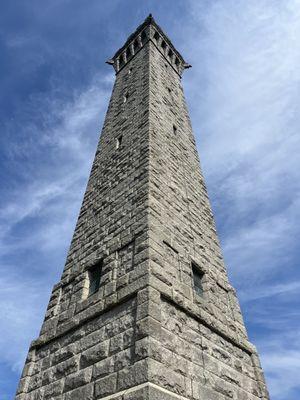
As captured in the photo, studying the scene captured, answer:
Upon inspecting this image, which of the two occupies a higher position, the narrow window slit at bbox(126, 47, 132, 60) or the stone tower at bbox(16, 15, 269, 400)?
the narrow window slit at bbox(126, 47, 132, 60)

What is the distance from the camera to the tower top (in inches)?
608

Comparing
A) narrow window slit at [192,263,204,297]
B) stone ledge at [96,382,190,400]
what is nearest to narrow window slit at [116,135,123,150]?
narrow window slit at [192,263,204,297]

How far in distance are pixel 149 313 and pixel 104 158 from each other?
6304mm

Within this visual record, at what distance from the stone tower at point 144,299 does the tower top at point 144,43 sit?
6.90 m

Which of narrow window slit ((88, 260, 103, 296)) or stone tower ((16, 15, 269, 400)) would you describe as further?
narrow window slit ((88, 260, 103, 296))

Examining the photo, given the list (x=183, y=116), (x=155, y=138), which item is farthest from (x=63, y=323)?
(x=183, y=116)

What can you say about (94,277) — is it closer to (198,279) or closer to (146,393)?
(198,279)

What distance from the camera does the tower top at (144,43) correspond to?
15453 millimetres

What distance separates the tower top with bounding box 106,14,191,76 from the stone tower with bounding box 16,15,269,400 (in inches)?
272

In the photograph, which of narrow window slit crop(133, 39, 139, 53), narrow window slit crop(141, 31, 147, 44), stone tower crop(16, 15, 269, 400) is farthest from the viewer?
narrow window slit crop(133, 39, 139, 53)

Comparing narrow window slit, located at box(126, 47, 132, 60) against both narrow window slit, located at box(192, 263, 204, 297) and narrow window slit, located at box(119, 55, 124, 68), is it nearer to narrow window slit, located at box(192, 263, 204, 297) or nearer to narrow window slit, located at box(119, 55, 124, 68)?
narrow window slit, located at box(119, 55, 124, 68)

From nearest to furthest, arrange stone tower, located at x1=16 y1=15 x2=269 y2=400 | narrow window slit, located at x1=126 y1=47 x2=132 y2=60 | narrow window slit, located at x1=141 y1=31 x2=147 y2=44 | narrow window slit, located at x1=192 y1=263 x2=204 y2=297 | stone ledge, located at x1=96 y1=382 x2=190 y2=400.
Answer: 1. stone ledge, located at x1=96 y1=382 x2=190 y2=400
2. stone tower, located at x1=16 y1=15 x2=269 y2=400
3. narrow window slit, located at x1=192 y1=263 x2=204 y2=297
4. narrow window slit, located at x1=141 y1=31 x2=147 y2=44
5. narrow window slit, located at x1=126 y1=47 x2=132 y2=60

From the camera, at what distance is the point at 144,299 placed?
15.5 ft

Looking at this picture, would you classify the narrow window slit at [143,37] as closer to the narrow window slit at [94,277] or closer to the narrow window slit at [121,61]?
the narrow window slit at [121,61]
